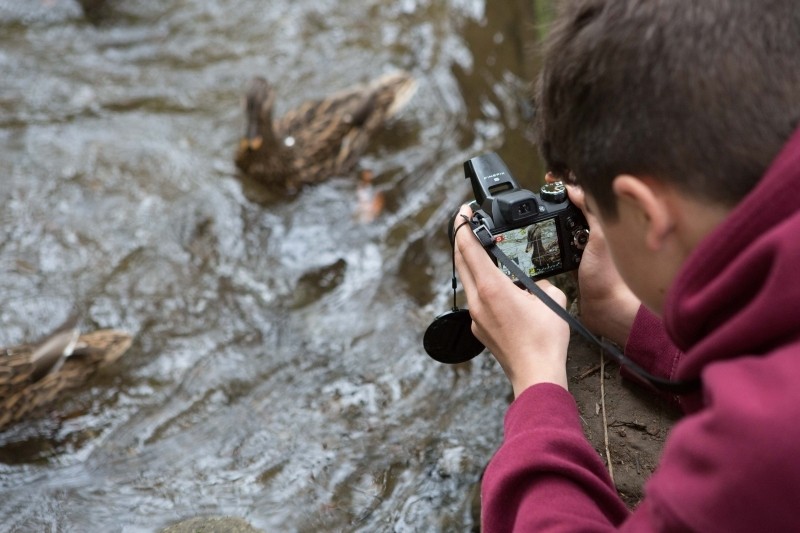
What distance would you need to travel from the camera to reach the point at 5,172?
16.4ft

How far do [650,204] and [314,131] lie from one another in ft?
14.2

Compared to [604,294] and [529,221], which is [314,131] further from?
[529,221]

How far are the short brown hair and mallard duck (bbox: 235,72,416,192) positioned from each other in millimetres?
3686

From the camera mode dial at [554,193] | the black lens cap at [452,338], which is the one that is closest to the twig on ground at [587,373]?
the black lens cap at [452,338]

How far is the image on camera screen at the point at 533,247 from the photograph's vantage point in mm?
1972

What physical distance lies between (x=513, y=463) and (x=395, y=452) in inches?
57.8

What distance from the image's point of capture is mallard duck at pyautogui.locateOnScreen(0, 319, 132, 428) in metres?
3.57

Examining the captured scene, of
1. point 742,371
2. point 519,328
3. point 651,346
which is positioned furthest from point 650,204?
point 651,346

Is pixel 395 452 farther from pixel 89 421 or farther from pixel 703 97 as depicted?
pixel 703 97

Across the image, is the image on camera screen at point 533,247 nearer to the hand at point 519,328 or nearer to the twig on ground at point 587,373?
the hand at point 519,328

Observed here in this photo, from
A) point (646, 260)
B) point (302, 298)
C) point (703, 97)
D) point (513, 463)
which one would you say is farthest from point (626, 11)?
point (302, 298)

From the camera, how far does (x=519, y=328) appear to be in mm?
1858

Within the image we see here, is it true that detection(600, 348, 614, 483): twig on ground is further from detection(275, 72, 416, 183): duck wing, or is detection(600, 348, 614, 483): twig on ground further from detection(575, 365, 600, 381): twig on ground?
detection(275, 72, 416, 183): duck wing

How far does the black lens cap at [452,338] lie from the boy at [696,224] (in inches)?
20.6
